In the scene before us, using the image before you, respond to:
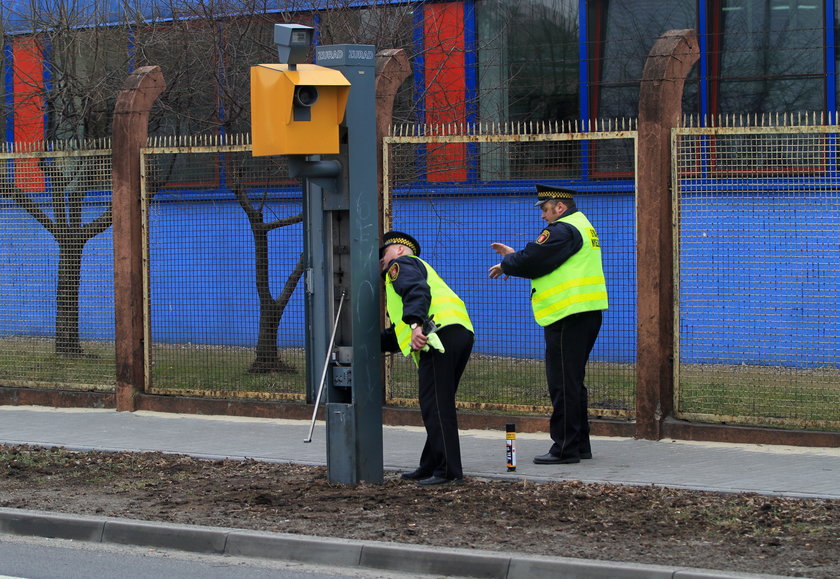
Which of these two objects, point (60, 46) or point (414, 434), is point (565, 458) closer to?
point (414, 434)

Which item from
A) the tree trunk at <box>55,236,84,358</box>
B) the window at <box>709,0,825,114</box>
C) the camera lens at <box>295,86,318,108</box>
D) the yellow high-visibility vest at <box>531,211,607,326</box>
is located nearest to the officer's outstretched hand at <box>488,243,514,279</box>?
the yellow high-visibility vest at <box>531,211,607,326</box>

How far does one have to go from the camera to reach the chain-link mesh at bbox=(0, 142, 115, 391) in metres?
12.9

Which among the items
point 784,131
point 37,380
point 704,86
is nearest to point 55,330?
point 37,380

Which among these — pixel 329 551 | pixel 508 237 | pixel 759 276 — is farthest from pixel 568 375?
pixel 508 237

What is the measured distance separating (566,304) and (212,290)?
4866 millimetres

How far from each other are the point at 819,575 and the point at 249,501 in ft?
11.8

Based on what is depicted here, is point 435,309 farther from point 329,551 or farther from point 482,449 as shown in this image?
point 329,551

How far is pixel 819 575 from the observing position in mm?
5977

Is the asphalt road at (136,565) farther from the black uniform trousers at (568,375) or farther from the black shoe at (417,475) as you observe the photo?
the black uniform trousers at (568,375)

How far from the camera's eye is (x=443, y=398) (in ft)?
27.7

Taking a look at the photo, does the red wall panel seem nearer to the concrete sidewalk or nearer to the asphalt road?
the concrete sidewalk

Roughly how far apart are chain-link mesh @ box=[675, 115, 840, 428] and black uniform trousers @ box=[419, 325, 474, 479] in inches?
102

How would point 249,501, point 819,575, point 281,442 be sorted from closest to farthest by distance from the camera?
point 819,575 < point 249,501 < point 281,442

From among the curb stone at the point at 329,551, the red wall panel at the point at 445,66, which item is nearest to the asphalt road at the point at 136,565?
the curb stone at the point at 329,551
